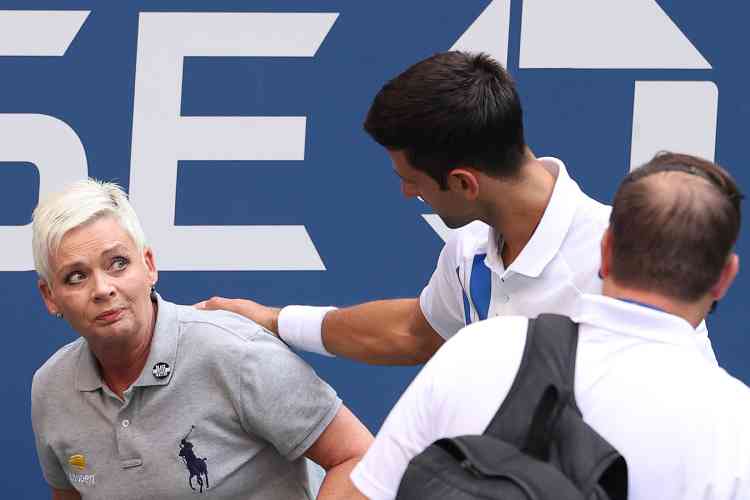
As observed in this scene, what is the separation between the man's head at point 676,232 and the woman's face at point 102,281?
0.99 m

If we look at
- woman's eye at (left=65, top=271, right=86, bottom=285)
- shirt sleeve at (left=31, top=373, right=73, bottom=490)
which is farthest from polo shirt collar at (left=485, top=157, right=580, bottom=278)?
shirt sleeve at (left=31, top=373, right=73, bottom=490)

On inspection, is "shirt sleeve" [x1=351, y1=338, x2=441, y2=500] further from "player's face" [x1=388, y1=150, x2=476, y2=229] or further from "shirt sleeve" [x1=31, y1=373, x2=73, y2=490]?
"shirt sleeve" [x1=31, y1=373, x2=73, y2=490]

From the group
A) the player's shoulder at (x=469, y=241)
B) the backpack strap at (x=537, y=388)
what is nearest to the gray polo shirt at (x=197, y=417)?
the player's shoulder at (x=469, y=241)

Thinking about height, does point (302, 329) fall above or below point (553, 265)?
below

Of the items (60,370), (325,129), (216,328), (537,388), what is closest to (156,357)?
(216,328)

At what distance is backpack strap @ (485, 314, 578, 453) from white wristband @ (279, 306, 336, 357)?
100cm

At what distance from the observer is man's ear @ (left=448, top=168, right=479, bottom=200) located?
184 cm

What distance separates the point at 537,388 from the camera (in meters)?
1.27

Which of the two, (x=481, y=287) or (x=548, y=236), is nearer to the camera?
(x=548, y=236)

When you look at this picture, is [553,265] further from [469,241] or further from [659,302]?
[659,302]

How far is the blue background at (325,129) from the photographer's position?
2596mm

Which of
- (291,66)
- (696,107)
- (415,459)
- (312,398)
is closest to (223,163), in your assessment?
(291,66)

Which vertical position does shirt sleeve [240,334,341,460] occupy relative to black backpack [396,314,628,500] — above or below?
below

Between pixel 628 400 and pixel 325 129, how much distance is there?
146 cm
